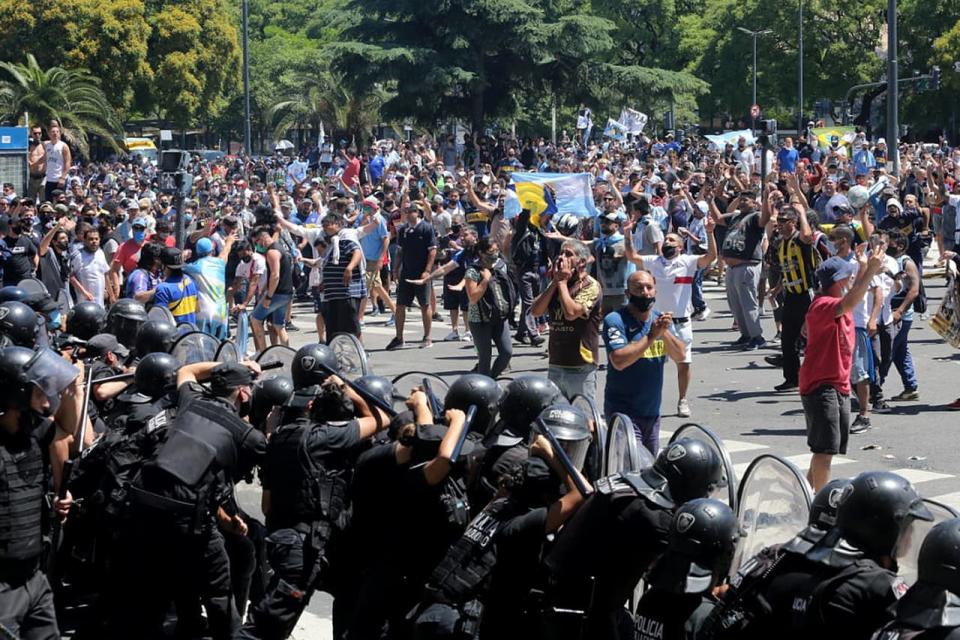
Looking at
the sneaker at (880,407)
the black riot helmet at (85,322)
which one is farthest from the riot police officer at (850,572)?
the sneaker at (880,407)

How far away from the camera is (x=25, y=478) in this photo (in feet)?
19.9

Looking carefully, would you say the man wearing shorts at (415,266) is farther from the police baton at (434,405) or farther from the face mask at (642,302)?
the police baton at (434,405)

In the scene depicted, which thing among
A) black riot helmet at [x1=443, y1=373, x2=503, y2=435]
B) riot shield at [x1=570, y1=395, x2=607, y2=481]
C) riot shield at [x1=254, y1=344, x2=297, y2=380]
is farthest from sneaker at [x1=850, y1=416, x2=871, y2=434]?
black riot helmet at [x1=443, y1=373, x2=503, y2=435]

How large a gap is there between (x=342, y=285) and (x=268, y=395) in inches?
329

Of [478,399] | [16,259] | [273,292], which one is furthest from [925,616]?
[16,259]

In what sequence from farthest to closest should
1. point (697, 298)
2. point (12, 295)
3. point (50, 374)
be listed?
point (697, 298) → point (12, 295) → point (50, 374)

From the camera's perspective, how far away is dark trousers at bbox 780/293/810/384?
13234mm

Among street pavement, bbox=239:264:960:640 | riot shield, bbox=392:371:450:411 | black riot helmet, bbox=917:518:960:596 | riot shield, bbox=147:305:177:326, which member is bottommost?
street pavement, bbox=239:264:960:640

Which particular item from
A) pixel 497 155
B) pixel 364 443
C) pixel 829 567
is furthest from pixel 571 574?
pixel 497 155

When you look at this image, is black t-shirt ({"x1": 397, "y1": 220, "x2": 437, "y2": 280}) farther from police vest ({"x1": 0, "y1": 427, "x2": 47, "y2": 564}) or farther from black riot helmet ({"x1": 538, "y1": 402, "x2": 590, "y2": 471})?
black riot helmet ({"x1": 538, "y1": 402, "x2": 590, "y2": 471})

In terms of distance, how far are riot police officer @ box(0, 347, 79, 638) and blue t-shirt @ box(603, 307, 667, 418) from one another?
4102 millimetres

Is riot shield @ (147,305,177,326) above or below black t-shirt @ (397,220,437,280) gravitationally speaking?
below

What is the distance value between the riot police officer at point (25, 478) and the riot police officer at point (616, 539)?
Answer: 2.11 meters

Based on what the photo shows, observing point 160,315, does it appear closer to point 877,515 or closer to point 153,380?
point 153,380
